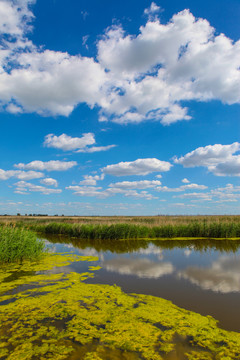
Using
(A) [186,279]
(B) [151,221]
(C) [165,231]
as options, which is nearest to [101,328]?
(A) [186,279]

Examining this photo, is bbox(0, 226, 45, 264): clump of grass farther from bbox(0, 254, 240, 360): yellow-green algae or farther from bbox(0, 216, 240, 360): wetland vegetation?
bbox(0, 254, 240, 360): yellow-green algae

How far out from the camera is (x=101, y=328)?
3.48 meters

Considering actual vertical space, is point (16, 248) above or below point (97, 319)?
above

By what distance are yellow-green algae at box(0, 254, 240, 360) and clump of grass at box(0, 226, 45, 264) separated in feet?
9.47

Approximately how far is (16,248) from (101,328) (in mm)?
6095

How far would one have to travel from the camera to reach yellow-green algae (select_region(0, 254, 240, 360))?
288 cm

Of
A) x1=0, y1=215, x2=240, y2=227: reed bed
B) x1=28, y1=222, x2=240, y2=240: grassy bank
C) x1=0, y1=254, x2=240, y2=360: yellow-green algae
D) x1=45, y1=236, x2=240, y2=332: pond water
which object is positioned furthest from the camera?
x1=0, y1=215, x2=240, y2=227: reed bed

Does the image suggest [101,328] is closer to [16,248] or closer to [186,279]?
[186,279]

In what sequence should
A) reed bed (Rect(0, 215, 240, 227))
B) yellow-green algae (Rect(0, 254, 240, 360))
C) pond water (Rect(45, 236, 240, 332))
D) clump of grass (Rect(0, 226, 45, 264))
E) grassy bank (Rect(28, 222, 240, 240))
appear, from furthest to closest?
reed bed (Rect(0, 215, 240, 227)) → grassy bank (Rect(28, 222, 240, 240)) → clump of grass (Rect(0, 226, 45, 264)) → pond water (Rect(45, 236, 240, 332)) → yellow-green algae (Rect(0, 254, 240, 360))

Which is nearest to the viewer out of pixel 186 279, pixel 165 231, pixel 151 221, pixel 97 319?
pixel 97 319

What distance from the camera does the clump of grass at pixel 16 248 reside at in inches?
311

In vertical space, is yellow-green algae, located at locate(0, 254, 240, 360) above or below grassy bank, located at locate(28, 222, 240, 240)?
below

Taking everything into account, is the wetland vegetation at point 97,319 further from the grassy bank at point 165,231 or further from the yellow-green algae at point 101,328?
the grassy bank at point 165,231

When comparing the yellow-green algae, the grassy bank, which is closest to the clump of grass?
the yellow-green algae
